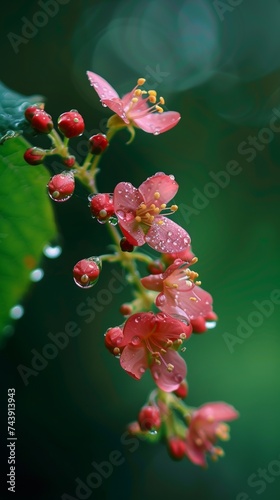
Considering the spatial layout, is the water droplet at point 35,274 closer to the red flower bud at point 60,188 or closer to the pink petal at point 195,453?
the red flower bud at point 60,188

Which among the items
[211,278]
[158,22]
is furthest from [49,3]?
[211,278]

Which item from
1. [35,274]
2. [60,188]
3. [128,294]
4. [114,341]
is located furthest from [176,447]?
[128,294]

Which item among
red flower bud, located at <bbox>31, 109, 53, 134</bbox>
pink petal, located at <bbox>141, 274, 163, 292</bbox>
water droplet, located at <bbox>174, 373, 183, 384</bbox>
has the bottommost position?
water droplet, located at <bbox>174, 373, 183, 384</bbox>

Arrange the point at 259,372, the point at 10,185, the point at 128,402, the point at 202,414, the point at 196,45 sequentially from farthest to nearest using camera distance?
the point at 196,45
the point at 128,402
the point at 259,372
the point at 202,414
the point at 10,185

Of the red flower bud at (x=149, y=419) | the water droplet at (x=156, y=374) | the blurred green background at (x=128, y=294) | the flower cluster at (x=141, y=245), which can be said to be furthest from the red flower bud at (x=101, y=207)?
the blurred green background at (x=128, y=294)

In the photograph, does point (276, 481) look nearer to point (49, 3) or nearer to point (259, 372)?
point (259, 372)

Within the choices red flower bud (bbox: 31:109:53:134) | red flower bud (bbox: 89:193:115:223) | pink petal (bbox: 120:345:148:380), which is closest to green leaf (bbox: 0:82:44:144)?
red flower bud (bbox: 31:109:53:134)

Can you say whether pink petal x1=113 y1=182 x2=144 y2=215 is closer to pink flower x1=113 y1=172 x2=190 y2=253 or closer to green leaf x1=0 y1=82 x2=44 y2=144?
pink flower x1=113 y1=172 x2=190 y2=253
